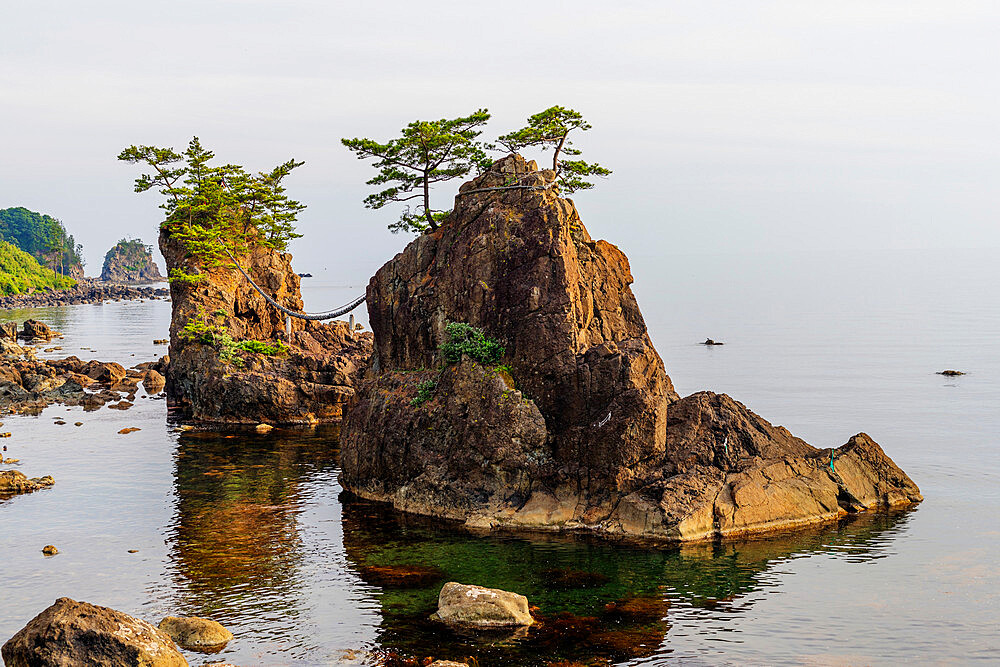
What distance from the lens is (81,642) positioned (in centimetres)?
2070

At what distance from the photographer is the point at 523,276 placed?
138 feet

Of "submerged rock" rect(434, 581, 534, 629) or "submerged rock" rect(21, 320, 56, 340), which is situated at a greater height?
"submerged rock" rect(21, 320, 56, 340)

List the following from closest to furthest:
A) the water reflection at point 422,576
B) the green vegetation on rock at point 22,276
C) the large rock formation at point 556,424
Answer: the water reflection at point 422,576 < the large rock formation at point 556,424 < the green vegetation on rock at point 22,276

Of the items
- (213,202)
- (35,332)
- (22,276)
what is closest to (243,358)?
(213,202)

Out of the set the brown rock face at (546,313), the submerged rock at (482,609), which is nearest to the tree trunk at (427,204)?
the brown rock face at (546,313)

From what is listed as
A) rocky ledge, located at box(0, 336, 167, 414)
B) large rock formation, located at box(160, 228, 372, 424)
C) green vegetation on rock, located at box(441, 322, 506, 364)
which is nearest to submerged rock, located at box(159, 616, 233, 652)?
green vegetation on rock, located at box(441, 322, 506, 364)

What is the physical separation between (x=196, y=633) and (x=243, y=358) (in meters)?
42.2

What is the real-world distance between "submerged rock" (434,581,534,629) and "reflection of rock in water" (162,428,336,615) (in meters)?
6.10

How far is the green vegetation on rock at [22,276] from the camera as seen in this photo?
96.9 meters

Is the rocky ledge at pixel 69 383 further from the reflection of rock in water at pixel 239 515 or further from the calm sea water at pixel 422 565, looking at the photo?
the reflection of rock in water at pixel 239 515

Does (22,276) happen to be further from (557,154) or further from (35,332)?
(557,154)

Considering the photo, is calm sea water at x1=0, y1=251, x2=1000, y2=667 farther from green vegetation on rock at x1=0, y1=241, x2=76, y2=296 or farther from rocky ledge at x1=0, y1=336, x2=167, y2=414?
green vegetation on rock at x1=0, y1=241, x2=76, y2=296

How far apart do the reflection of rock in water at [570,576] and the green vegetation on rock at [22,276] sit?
242ft

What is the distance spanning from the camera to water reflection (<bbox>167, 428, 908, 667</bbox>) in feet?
86.5
